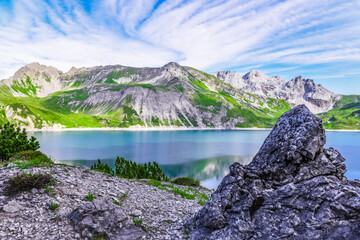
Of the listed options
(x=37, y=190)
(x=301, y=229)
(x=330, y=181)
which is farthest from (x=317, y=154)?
(x=37, y=190)

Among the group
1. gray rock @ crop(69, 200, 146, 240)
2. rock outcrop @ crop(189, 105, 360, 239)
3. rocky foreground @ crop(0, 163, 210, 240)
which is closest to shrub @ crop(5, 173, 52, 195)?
rocky foreground @ crop(0, 163, 210, 240)

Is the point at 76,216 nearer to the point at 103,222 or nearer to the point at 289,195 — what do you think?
the point at 103,222

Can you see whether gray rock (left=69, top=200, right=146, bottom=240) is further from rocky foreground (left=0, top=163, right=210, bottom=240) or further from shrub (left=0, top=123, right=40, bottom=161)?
shrub (left=0, top=123, right=40, bottom=161)

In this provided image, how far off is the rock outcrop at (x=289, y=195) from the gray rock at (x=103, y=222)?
3939 millimetres

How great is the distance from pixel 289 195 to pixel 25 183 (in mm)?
16550

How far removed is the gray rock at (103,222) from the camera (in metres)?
11.6

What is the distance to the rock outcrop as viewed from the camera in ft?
33.7

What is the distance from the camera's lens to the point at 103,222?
12.1 metres

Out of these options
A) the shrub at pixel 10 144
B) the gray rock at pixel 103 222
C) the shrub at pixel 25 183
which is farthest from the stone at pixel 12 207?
the shrub at pixel 10 144

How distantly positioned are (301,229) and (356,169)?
9050cm

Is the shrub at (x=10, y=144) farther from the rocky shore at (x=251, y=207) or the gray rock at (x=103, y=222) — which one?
the gray rock at (x=103, y=222)

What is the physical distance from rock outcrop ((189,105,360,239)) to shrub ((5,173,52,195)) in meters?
10.7

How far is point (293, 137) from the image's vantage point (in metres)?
14.1

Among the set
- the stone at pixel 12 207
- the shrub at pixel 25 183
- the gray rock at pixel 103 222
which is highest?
the shrub at pixel 25 183
